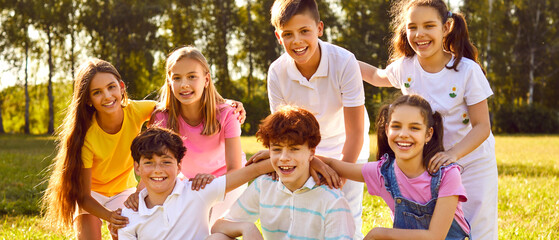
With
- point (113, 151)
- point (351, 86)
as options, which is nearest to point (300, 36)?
point (351, 86)

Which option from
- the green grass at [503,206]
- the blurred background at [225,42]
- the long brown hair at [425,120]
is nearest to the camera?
the long brown hair at [425,120]

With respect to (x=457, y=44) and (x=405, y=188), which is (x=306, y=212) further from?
(x=457, y=44)

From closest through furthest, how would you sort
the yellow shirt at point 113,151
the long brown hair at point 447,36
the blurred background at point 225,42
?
1. the long brown hair at point 447,36
2. the yellow shirt at point 113,151
3. the blurred background at point 225,42

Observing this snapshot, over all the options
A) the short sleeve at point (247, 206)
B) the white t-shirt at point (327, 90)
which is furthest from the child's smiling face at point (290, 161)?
the white t-shirt at point (327, 90)

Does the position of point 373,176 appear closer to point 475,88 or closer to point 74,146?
point 475,88

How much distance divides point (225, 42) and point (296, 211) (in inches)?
990

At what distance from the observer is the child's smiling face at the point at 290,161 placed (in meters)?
3.25

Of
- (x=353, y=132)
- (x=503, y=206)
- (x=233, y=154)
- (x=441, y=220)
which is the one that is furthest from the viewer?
(x=503, y=206)

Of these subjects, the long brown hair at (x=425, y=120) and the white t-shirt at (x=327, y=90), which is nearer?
the long brown hair at (x=425, y=120)

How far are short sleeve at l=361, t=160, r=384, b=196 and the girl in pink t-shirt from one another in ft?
3.37

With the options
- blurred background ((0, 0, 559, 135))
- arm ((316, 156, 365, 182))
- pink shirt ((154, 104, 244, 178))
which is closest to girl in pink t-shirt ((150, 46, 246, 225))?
pink shirt ((154, 104, 244, 178))

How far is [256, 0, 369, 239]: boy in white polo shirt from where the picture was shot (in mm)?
3752

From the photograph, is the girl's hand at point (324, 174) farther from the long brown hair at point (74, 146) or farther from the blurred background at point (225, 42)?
the blurred background at point (225, 42)

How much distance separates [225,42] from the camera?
2789 centimetres
